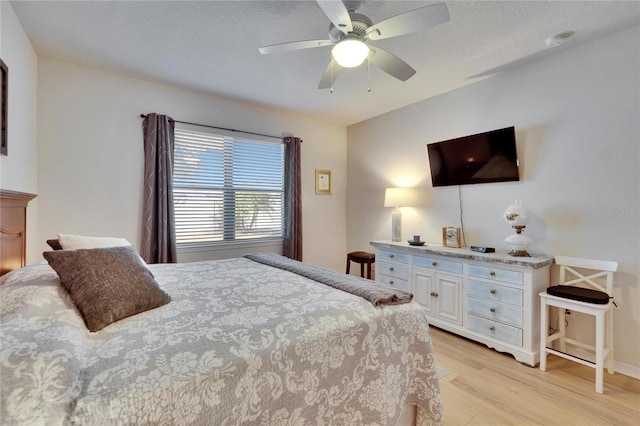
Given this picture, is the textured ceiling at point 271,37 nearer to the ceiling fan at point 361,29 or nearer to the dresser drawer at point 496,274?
the ceiling fan at point 361,29

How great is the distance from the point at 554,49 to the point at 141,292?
357 cm

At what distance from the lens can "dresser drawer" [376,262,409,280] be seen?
10.9ft

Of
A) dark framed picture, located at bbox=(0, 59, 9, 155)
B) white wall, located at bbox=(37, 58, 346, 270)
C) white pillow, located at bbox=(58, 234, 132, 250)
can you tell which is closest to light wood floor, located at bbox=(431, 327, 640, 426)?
white pillow, located at bbox=(58, 234, 132, 250)

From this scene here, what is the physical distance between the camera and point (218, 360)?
3.29 feet

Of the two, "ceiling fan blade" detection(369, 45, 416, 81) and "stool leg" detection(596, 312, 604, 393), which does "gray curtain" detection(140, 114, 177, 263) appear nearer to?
"ceiling fan blade" detection(369, 45, 416, 81)

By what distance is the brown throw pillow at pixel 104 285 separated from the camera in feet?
3.97

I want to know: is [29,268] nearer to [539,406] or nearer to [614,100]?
[539,406]

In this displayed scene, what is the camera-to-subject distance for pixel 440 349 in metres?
2.67

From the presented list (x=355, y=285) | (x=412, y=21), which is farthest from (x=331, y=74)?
(x=355, y=285)

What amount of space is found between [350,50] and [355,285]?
56.4 inches

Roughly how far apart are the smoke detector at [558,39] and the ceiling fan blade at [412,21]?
1392 mm

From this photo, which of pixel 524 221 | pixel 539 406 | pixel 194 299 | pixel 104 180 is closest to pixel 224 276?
pixel 194 299

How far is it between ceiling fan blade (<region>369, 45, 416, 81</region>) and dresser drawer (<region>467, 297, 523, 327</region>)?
2100 millimetres

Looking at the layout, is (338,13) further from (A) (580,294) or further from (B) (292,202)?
(B) (292,202)
